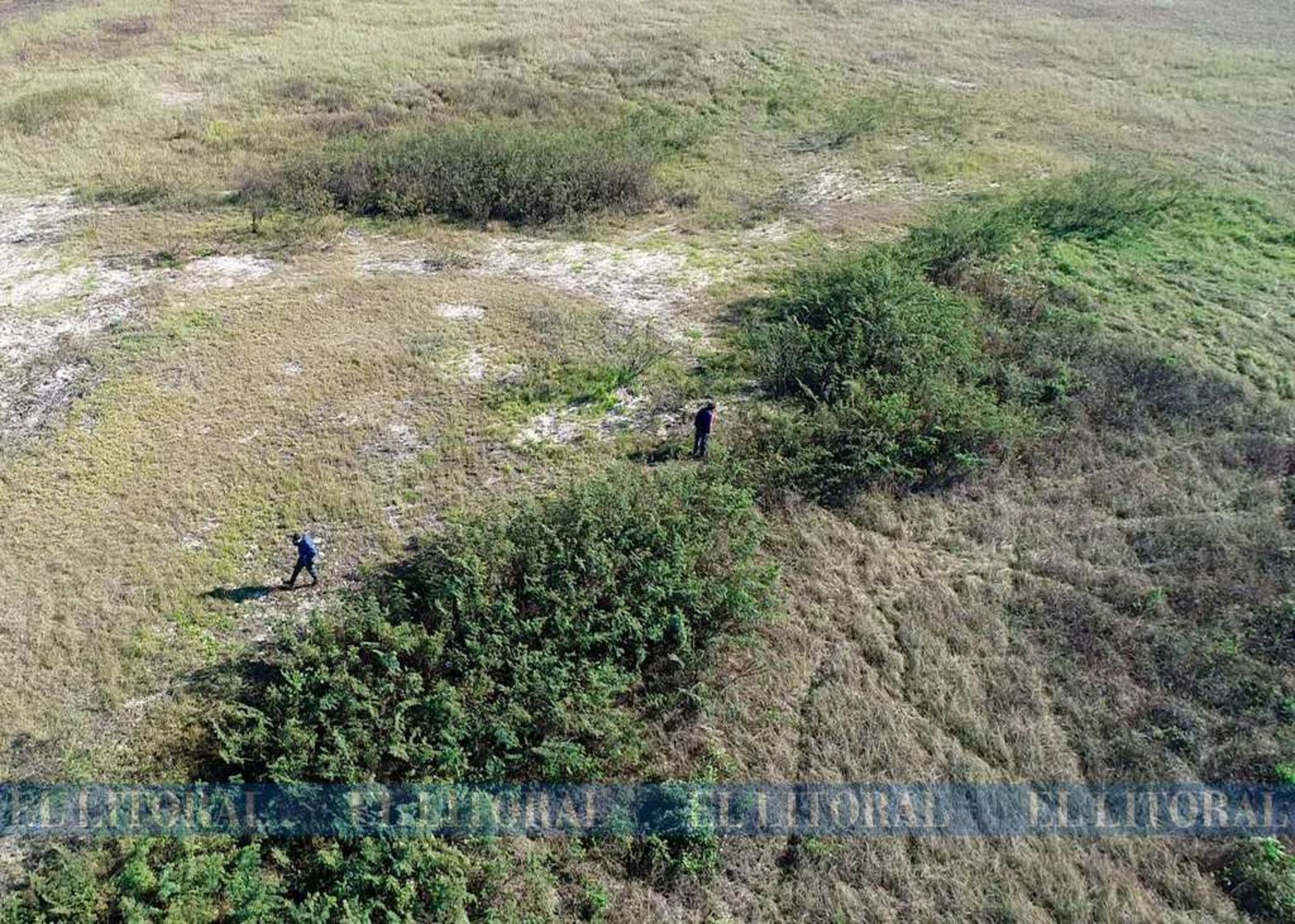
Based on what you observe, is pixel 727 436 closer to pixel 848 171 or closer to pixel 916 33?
pixel 848 171

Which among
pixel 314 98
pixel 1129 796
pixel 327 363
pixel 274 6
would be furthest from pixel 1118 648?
pixel 274 6

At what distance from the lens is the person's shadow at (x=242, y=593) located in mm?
12125

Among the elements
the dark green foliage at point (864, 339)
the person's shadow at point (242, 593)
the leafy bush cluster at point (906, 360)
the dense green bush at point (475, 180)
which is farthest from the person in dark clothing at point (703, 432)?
the dense green bush at point (475, 180)

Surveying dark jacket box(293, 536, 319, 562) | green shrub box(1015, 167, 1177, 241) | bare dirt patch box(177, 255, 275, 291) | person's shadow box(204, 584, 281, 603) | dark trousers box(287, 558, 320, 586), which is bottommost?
person's shadow box(204, 584, 281, 603)

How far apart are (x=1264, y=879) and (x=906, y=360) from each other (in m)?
10.1

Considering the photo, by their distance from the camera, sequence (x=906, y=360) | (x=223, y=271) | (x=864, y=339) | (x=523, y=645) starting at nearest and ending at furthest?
(x=523, y=645), (x=906, y=360), (x=864, y=339), (x=223, y=271)

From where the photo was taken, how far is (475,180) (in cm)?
2383

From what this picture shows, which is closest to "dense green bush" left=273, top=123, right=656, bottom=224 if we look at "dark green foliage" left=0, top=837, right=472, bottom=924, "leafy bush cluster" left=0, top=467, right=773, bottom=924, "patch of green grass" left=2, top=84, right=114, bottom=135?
"patch of green grass" left=2, top=84, right=114, bottom=135

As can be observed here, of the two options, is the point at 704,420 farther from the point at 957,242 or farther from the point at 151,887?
the point at 957,242

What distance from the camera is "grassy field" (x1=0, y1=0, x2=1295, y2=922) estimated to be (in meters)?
10.4

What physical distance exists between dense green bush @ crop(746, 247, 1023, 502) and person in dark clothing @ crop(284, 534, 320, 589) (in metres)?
7.90

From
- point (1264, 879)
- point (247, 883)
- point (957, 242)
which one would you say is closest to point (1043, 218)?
point (957, 242)

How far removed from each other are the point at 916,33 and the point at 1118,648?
122 feet

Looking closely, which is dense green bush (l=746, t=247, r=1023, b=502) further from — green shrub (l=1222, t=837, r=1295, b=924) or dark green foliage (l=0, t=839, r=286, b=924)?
dark green foliage (l=0, t=839, r=286, b=924)
